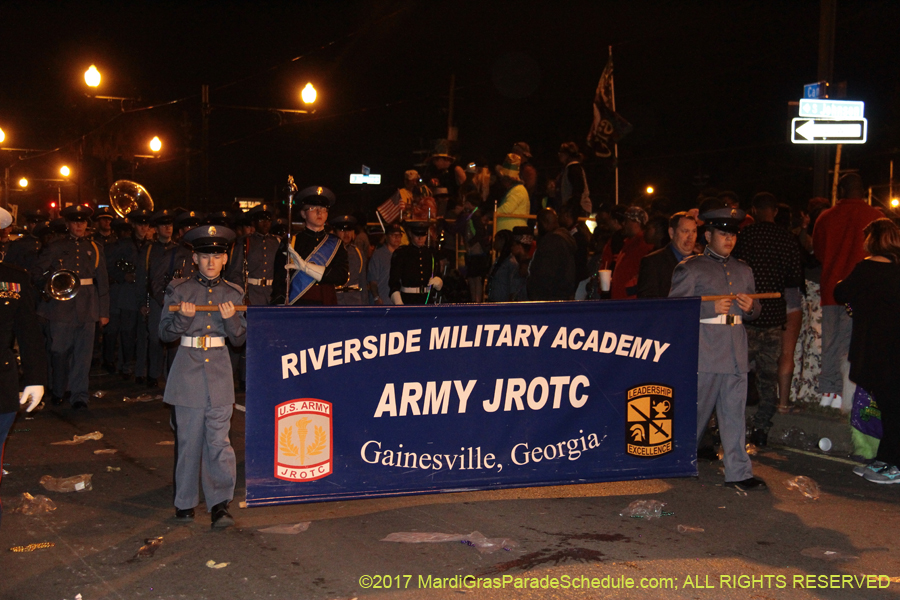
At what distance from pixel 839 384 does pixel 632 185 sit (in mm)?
56193

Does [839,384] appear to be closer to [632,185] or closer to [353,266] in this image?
[353,266]

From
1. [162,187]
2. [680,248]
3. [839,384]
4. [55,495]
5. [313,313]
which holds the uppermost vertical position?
[162,187]

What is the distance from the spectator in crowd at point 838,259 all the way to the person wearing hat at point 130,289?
31.4 feet

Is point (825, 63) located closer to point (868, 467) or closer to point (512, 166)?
point (512, 166)

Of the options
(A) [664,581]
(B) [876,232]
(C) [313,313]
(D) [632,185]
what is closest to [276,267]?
(C) [313,313]

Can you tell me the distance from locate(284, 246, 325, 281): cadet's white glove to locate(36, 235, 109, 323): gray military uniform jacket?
450 cm

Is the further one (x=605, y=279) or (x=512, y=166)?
(x=512, y=166)

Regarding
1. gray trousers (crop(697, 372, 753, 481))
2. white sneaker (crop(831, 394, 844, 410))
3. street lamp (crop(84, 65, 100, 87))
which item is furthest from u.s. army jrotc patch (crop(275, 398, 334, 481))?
street lamp (crop(84, 65, 100, 87))

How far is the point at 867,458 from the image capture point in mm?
8406

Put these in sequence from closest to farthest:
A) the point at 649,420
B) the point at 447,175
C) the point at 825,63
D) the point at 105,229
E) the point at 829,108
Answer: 1. the point at 649,420
2. the point at 829,108
3. the point at 825,63
4. the point at 105,229
5. the point at 447,175

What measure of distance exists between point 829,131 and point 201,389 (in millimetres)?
10682

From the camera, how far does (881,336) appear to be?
7617 mm

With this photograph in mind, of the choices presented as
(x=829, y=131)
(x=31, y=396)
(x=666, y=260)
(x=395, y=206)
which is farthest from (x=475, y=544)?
(x=829, y=131)

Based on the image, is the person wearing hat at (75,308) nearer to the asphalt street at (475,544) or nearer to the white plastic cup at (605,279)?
the asphalt street at (475,544)
